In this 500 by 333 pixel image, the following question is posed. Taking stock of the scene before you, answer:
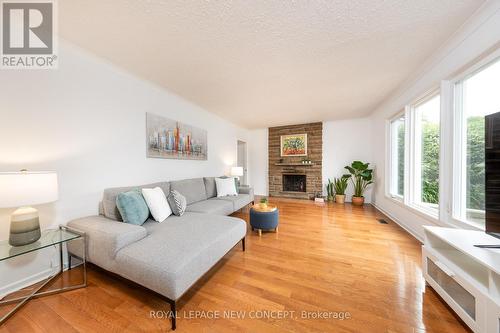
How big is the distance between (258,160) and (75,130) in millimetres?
4944

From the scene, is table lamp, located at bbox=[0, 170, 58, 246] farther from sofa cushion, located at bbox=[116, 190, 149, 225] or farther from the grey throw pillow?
the grey throw pillow

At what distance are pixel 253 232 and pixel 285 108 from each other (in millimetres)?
2814

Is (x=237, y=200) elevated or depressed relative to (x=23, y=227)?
depressed

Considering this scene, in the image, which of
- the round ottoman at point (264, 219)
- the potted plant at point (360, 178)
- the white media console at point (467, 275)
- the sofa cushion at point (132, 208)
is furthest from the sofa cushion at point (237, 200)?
the potted plant at point (360, 178)

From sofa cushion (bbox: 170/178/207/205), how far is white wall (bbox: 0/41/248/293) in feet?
1.15

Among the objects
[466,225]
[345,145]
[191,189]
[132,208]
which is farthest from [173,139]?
[345,145]

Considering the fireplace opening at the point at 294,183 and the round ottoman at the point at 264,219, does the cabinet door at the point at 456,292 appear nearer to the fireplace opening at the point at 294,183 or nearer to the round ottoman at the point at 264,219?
the round ottoman at the point at 264,219

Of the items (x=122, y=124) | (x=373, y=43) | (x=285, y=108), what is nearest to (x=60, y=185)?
(x=122, y=124)

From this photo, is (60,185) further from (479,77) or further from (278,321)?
(479,77)

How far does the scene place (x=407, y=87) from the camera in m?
2.78

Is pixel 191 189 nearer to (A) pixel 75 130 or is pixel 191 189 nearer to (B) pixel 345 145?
(A) pixel 75 130

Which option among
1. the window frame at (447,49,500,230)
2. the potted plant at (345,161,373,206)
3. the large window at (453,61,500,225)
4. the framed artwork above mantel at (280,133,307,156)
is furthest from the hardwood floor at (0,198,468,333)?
the framed artwork above mantel at (280,133,307,156)

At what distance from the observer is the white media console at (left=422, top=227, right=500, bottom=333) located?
968mm

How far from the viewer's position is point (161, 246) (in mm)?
1395
